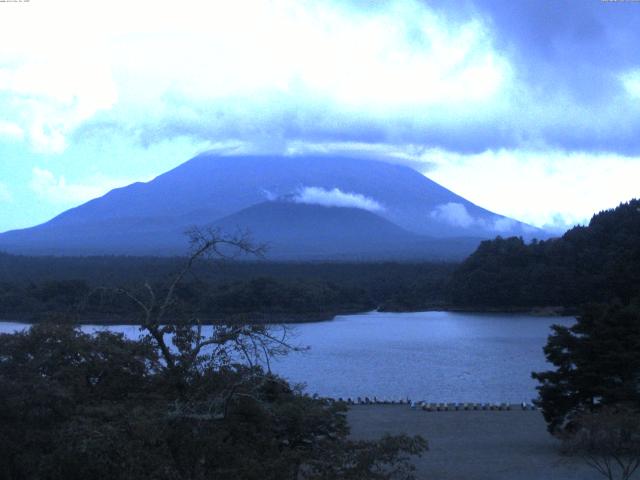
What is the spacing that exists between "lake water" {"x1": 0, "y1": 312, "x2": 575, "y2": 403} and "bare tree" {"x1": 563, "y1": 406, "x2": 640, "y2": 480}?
16.3 feet

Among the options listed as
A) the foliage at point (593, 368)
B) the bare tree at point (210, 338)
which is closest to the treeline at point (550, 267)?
the foliage at point (593, 368)

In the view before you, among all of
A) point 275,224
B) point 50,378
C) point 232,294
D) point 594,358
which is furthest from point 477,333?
point 275,224

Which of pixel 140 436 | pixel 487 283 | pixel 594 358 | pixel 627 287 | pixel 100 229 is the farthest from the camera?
pixel 100 229

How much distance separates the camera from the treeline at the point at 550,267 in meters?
37.2

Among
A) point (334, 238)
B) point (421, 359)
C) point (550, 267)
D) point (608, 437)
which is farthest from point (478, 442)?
point (334, 238)

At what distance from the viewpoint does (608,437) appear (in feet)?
27.7

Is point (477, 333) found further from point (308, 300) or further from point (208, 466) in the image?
point (208, 466)

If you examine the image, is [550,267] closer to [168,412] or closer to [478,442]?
[478,442]

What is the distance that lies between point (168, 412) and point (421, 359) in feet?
59.3

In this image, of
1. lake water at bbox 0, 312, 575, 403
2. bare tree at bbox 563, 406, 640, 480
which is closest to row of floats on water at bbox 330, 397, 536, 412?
lake water at bbox 0, 312, 575, 403

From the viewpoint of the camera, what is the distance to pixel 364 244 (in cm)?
9431

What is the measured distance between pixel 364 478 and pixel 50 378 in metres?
2.37

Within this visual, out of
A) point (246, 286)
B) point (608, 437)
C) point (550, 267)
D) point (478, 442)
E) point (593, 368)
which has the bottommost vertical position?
point (478, 442)

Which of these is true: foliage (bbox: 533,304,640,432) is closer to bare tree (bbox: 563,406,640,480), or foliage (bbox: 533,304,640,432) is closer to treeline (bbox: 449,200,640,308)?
bare tree (bbox: 563,406,640,480)
